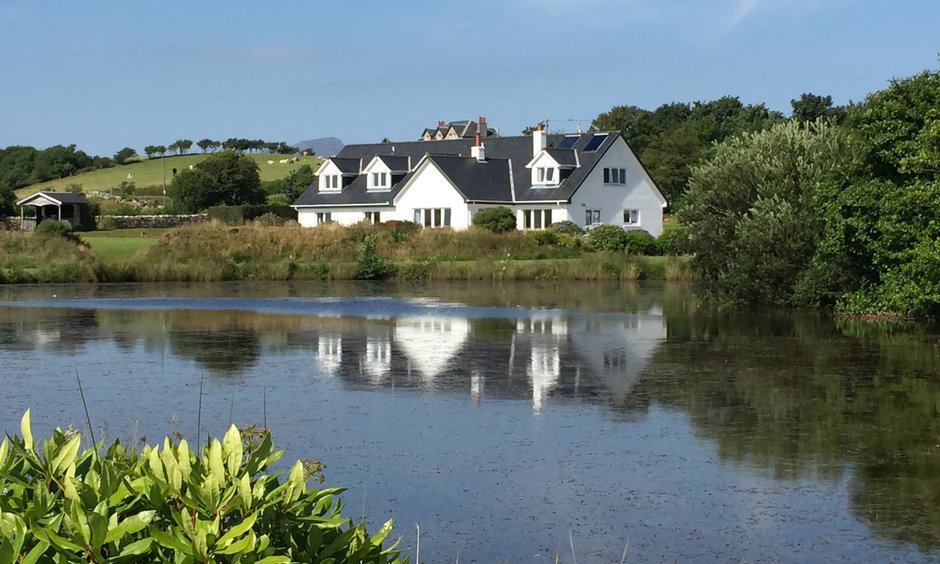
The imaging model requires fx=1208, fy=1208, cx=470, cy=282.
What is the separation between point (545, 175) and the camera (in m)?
70.1

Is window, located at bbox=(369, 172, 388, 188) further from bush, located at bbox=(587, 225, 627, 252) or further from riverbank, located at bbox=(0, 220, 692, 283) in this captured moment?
bush, located at bbox=(587, 225, 627, 252)

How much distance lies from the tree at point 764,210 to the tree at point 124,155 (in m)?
110

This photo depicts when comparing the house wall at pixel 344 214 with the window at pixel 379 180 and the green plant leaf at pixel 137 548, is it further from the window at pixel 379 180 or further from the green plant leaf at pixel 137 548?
the green plant leaf at pixel 137 548

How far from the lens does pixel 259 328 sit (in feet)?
96.1

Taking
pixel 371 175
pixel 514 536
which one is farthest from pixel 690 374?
pixel 371 175

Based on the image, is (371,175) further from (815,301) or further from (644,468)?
(644,468)

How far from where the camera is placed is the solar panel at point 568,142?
7369 centimetres

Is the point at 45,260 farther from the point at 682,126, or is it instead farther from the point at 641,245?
the point at 682,126

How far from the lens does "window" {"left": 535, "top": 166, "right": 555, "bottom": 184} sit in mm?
69688

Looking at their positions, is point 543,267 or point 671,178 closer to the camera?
point 543,267

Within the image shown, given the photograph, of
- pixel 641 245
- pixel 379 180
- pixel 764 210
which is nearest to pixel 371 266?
pixel 641 245

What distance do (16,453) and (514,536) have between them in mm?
5944

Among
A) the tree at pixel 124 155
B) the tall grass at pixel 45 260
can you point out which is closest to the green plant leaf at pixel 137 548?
the tall grass at pixel 45 260

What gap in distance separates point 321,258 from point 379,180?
77.7 ft
